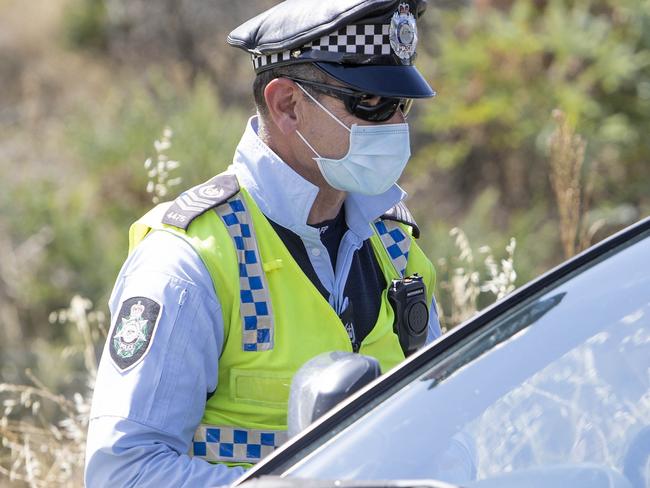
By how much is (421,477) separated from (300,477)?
6.6 inches

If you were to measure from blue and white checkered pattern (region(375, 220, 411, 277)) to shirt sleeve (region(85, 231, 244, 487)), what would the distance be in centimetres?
57

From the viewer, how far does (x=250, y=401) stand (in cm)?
209

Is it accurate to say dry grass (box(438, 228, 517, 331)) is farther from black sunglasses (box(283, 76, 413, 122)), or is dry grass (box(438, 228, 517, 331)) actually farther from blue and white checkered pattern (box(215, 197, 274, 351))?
blue and white checkered pattern (box(215, 197, 274, 351))

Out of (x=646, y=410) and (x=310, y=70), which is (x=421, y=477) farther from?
(x=310, y=70)

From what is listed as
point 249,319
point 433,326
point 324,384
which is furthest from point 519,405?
point 433,326

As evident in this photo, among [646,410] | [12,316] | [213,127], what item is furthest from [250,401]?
[12,316]

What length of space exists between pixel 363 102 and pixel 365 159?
0.41ft

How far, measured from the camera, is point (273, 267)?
215 centimetres

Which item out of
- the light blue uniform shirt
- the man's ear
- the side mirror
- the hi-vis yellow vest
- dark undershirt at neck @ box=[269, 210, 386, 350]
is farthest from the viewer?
the man's ear

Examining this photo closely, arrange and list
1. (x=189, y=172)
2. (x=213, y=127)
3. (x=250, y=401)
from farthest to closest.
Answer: (x=213, y=127) < (x=189, y=172) < (x=250, y=401)

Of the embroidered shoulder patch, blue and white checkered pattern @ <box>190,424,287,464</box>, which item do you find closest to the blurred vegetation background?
blue and white checkered pattern @ <box>190,424,287,464</box>

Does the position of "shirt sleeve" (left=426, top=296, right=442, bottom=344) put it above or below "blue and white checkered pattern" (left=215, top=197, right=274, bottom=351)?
below

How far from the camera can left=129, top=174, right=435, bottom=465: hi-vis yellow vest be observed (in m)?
2.08

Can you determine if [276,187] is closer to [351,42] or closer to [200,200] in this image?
[200,200]
